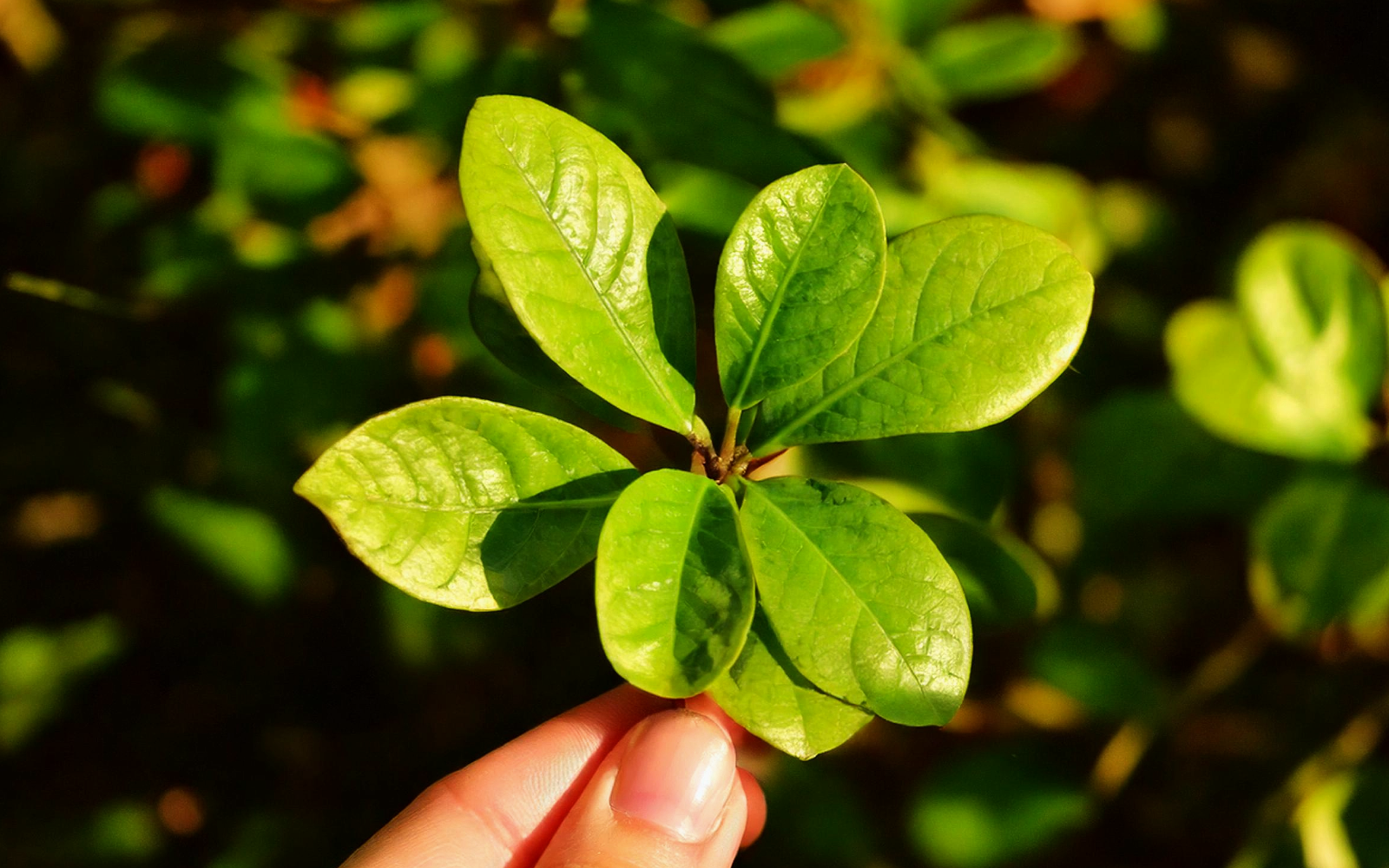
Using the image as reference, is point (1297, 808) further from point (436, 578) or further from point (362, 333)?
point (362, 333)

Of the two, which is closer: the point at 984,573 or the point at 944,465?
the point at 984,573

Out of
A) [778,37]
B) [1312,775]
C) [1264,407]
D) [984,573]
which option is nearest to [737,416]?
[984,573]

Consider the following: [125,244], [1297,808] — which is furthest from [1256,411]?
[125,244]

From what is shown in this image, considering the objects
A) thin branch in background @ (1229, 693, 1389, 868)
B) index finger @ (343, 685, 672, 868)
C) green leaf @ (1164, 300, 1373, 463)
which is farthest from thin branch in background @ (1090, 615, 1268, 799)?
index finger @ (343, 685, 672, 868)

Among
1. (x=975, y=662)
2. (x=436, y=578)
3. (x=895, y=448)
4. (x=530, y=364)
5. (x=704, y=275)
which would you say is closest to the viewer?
(x=436, y=578)

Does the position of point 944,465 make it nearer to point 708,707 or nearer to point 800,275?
point 708,707

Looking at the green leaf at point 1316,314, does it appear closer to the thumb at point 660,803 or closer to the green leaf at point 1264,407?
the green leaf at point 1264,407

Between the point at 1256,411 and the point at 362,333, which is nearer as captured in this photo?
the point at 1256,411
